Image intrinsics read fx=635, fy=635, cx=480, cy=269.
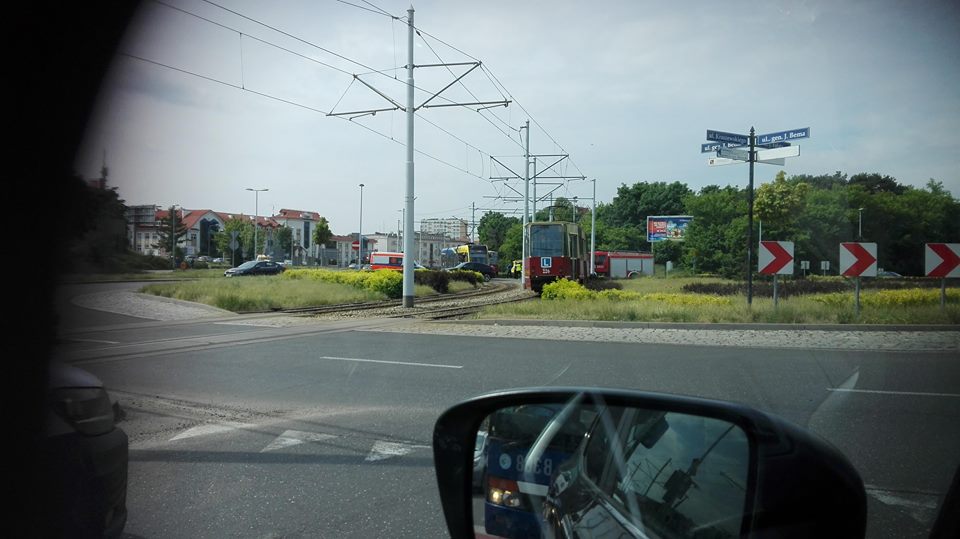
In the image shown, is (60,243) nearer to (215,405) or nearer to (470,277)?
(215,405)

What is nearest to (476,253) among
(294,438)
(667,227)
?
(667,227)

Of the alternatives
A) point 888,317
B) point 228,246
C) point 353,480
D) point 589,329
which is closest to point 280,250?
point 228,246

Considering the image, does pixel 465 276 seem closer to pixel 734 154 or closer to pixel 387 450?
pixel 734 154

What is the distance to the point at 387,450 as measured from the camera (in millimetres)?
5168

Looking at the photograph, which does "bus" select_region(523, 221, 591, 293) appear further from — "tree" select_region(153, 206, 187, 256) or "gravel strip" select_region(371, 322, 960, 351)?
"tree" select_region(153, 206, 187, 256)

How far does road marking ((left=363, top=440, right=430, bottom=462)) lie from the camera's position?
16.4ft

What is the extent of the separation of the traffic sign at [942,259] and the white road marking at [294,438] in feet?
39.1

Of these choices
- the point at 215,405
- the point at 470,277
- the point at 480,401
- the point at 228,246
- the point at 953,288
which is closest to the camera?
the point at 480,401

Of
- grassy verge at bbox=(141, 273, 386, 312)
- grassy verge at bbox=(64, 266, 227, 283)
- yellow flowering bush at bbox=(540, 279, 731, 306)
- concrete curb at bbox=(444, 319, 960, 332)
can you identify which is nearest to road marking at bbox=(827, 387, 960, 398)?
concrete curb at bbox=(444, 319, 960, 332)

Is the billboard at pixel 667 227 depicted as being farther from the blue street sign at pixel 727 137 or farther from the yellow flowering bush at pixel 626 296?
the blue street sign at pixel 727 137

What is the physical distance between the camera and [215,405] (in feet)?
22.4

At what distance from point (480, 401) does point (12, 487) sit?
106 inches

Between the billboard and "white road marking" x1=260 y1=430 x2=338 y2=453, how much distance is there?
4949 centimetres

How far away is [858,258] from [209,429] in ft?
43.6
